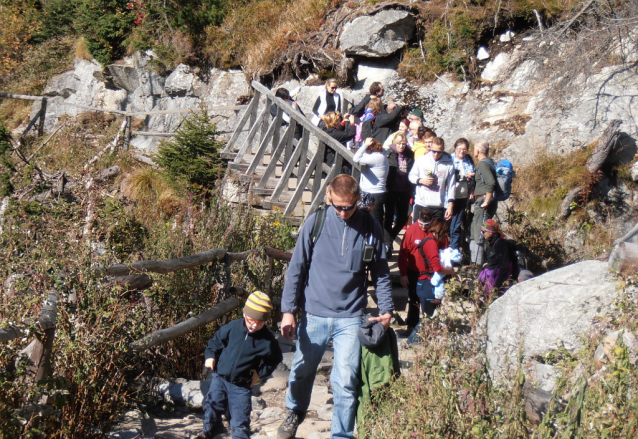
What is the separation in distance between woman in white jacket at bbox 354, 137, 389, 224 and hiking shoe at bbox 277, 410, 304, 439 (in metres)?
3.47

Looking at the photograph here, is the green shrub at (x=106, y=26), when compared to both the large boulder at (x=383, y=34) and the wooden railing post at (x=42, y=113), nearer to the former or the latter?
the wooden railing post at (x=42, y=113)

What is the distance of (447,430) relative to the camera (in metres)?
2.83

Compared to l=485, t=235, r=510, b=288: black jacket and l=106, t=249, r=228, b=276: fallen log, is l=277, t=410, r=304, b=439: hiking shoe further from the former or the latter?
l=485, t=235, r=510, b=288: black jacket

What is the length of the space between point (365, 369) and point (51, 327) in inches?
70.9

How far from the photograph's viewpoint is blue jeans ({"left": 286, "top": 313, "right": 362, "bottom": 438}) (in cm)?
357

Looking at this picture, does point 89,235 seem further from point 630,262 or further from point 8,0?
point 8,0

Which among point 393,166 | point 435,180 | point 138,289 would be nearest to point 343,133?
point 393,166

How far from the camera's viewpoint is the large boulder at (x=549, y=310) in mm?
4270

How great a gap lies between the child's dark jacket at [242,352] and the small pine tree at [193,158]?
6.43 meters

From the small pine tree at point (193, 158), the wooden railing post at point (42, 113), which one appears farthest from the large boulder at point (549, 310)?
the wooden railing post at point (42, 113)

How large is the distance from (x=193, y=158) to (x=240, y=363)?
6912 mm

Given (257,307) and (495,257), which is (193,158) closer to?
(495,257)

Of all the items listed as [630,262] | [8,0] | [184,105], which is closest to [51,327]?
[630,262]

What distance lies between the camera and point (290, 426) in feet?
12.4
